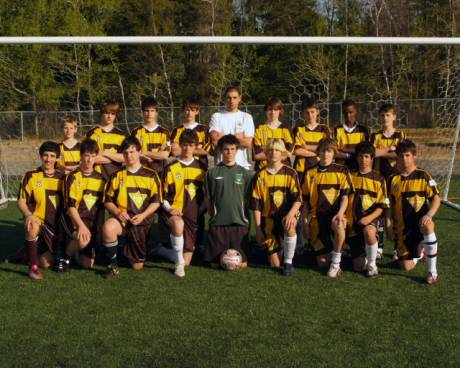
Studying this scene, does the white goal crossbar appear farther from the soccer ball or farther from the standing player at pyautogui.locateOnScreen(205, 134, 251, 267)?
the soccer ball

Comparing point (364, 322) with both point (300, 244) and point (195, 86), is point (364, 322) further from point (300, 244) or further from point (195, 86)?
point (195, 86)

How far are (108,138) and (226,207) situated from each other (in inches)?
65.1

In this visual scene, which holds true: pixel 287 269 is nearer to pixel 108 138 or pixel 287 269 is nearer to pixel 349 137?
pixel 349 137

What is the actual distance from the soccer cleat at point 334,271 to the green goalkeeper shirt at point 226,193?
0.88 m

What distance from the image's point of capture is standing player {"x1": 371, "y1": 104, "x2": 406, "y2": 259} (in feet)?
17.0

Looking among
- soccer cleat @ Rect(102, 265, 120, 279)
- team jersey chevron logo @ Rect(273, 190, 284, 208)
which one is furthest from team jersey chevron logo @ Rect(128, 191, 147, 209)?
team jersey chevron logo @ Rect(273, 190, 284, 208)

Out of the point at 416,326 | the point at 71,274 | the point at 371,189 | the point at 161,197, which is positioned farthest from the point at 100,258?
the point at 416,326

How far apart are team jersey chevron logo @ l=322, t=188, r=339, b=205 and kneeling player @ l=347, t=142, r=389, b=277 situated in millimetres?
141

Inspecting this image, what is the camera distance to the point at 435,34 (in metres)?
21.1

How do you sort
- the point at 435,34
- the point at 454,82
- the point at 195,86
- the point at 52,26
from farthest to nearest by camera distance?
1. the point at 435,34
2. the point at 52,26
3. the point at 195,86
4. the point at 454,82

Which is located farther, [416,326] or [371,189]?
[371,189]

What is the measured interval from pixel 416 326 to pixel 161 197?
2424 millimetres

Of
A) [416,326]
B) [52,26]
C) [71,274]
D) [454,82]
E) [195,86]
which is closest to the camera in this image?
[416,326]

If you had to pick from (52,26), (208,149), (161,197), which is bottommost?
(161,197)
